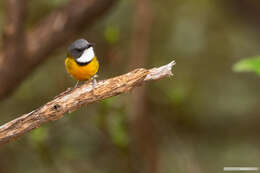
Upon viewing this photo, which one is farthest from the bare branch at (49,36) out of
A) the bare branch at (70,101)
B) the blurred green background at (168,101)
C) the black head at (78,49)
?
the bare branch at (70,101)

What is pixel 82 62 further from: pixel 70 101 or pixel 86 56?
pixel 70 101

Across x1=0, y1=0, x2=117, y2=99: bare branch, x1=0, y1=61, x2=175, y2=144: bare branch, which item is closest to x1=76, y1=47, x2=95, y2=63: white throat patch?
x1=0, y1=61, x2=175, y2=144: bare branch

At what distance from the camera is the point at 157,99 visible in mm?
5613

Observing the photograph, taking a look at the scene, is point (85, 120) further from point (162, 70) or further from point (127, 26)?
point (162, 70)

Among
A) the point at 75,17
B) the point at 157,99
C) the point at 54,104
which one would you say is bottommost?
the point at 54,104

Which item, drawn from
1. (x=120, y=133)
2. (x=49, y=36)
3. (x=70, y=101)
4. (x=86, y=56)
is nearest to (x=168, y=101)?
(x=120, y=133)

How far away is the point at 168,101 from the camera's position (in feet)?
17.6

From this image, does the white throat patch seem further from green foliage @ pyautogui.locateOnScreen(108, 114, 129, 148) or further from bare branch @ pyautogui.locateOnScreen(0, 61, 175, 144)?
green foliage @ pyautogui.locateOnScreen(108, 114, 129, 148)

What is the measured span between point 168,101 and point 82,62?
262cm

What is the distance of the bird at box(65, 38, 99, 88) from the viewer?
115 inches

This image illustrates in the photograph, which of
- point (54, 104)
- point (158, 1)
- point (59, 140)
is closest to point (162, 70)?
point (54, 104)

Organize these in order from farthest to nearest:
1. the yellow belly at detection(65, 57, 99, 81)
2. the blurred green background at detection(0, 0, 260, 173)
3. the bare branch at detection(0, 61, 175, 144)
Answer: the blurred green background at detection(0, 0, 260, 173) → the yellow belly at detection(65, 57, 99, 81) → the bare branch at detection(0, 61, 175, 144)

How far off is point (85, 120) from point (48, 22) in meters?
1.75

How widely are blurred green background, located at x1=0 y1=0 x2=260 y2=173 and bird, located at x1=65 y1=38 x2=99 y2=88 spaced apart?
2235mm
